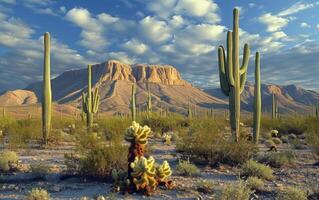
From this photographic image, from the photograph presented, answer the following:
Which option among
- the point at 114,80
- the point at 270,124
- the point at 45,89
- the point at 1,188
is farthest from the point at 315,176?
the point at 114,80

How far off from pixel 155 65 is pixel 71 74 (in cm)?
4026

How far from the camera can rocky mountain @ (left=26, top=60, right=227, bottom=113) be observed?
470 ft

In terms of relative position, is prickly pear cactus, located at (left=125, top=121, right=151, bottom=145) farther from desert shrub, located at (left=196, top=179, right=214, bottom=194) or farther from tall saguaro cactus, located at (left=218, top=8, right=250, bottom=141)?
tall saguaro cactus, located at (left=218, top=8, right=250, bottom=141)

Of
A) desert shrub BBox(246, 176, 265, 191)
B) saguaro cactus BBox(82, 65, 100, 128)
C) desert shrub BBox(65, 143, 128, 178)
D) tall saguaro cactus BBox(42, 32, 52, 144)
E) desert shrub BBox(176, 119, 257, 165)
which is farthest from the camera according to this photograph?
saguaro cactus BBox(82, 65, 100, 128)

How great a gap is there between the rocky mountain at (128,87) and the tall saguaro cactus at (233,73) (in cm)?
11329

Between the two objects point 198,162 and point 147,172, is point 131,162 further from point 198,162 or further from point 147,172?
point 198,162

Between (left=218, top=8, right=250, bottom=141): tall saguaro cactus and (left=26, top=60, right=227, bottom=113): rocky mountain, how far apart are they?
113 meters

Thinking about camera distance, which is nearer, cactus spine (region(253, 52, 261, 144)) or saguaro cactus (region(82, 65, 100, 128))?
cactus spine (region(253, 52, 261, 144))

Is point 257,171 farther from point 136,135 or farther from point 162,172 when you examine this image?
point 136,135

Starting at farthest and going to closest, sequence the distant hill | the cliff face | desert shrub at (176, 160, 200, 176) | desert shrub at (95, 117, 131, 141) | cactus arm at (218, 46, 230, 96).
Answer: the cliff face < the distant hill < cactus arm at (218, 46, 230, 96) < desert shrub at (95, 117, 131, 141) < desert shrub at (176, 160, 200, 176)

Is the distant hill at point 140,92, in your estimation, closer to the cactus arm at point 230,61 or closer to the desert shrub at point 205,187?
the cactus arm at point 230,61

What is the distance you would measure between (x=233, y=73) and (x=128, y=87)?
14686cm

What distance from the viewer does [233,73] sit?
613 inches

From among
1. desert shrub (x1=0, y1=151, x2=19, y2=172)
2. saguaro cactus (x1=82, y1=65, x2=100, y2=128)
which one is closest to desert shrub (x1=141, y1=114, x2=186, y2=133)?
saguaro cactus (x1=82, y1=65, x2=100, y2=128)
